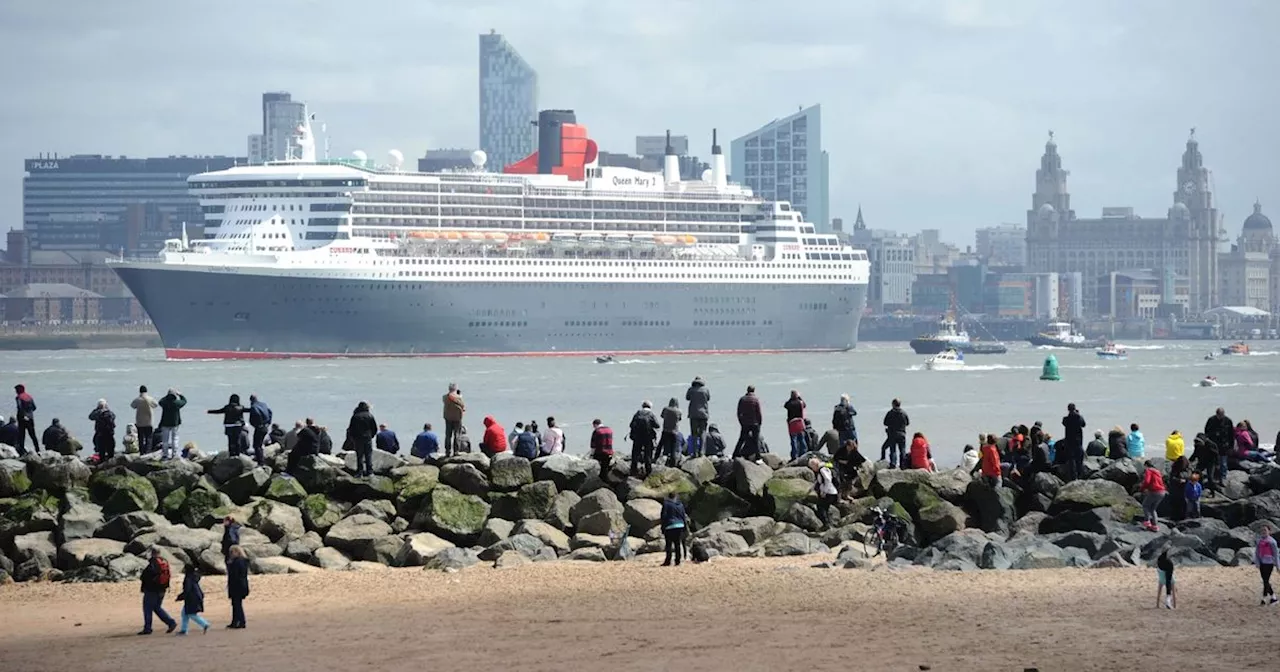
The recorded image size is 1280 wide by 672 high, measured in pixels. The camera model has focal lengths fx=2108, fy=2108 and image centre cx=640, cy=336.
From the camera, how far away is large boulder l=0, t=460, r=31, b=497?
22.5 m

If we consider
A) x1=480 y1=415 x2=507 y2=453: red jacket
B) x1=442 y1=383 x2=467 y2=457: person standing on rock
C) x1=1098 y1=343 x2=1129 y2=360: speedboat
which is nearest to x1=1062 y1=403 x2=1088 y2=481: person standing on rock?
x1=480 y1=415 x2=507 y2=453: red jacket

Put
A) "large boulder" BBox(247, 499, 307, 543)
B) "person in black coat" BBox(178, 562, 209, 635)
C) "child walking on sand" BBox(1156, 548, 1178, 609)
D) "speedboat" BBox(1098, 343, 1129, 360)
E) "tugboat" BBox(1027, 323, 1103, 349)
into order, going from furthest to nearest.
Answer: "tugboat" BBox(1027, 323, 1103, 349)
"speedboat" BBox(1098, 343, 1129, 360)
"large boulder" BBox(247, 499, 307, 543)
"person in black coat" BBox(178, 562, 209, 635)
"child walking on sand" BBox(1156, 548, 1178, 609)

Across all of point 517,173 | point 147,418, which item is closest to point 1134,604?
point 147,418

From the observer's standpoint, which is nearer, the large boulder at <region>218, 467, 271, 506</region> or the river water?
the large boulder at <region>218, 467, 271, 506</region>

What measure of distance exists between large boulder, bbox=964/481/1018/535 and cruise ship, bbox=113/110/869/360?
56465 mm

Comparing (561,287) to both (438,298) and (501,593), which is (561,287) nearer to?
(438,298)

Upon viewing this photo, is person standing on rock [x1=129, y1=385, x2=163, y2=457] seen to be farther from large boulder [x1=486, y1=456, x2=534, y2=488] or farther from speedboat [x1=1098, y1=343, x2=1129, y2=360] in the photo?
speedboat [x1=1098, y1=343, x2=1129, y2=360]

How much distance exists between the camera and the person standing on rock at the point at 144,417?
24359 millimetres

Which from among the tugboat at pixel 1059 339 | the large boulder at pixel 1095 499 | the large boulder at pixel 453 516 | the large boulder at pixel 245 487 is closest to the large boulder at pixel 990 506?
the large boulder at pixel 1095 499

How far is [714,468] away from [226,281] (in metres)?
54.7

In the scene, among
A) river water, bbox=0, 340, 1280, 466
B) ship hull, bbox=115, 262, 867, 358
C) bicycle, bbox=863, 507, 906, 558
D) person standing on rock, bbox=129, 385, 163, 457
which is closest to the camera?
bicycle, bbox=863, 507, 906, 558

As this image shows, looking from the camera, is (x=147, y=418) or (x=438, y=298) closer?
(x=147, y=418)

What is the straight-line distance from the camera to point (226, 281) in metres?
75.1

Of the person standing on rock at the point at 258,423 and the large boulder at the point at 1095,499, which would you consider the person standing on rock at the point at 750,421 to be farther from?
the person standing on rock at the point at 258,423
